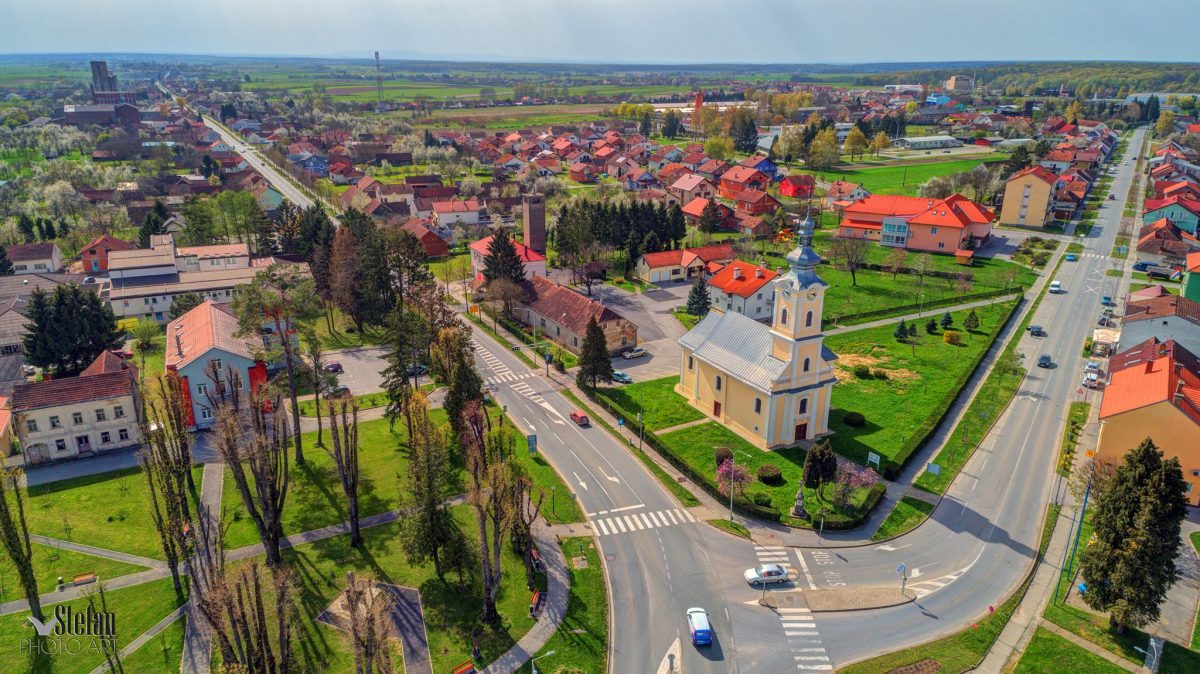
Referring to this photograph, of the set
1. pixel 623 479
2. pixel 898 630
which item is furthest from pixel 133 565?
pixel 898 630

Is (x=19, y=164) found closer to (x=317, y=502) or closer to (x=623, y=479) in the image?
(x=317, y=502)

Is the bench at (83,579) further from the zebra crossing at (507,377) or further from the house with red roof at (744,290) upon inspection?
the house with red roof at (744,290)

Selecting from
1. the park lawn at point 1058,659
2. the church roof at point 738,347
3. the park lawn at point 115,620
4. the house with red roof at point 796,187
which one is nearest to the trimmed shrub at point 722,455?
the church roof at point 738,347

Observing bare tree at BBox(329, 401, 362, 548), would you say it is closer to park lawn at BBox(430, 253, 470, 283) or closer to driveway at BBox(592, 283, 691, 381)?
driveway at BBox(592, 283, 691, 381)

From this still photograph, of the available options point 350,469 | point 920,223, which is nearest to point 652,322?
point 350,469

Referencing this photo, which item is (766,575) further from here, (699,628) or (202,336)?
(202,336)

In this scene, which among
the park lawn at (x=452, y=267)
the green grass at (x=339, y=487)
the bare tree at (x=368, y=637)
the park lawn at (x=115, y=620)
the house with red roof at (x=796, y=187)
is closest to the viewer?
the bare tree at (x=368, y=637)

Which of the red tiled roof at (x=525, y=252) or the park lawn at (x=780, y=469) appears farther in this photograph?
the red tiled roof at (x=525, y=252)
